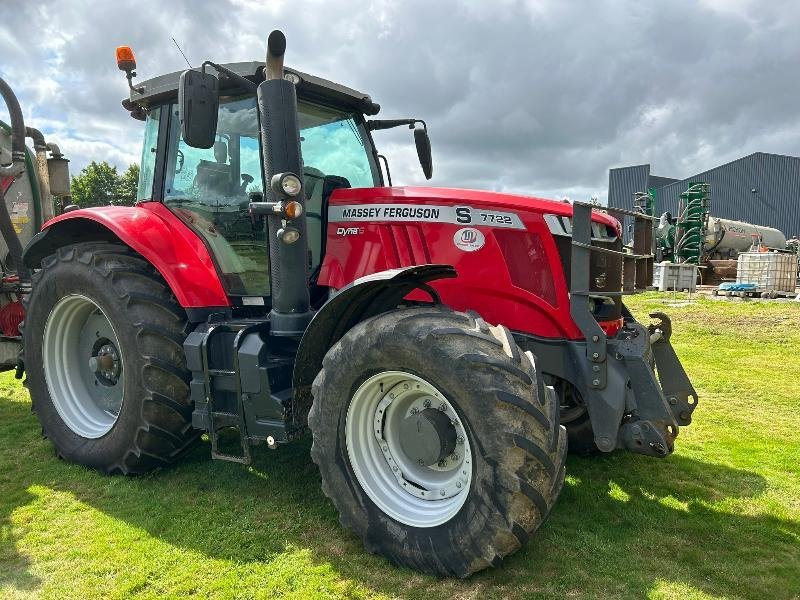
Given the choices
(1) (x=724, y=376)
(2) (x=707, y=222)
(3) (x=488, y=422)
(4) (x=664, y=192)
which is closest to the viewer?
(3) (x=488, y=422)

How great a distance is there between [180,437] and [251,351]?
0.89m

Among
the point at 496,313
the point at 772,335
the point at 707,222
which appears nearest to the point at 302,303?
the point at 496,313

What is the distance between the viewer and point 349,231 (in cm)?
362

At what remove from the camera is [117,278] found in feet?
12.5

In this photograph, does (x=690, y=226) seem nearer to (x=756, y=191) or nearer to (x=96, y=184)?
(x=756, y=191)

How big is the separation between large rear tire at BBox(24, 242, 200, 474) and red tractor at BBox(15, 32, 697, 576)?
0.05 ft

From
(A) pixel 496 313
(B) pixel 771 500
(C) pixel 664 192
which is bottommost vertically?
(B) pixel 771 500

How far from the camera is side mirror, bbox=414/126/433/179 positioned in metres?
4.52

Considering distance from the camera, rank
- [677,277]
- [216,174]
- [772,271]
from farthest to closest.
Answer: [677,277]
[772,271]
[216,174]

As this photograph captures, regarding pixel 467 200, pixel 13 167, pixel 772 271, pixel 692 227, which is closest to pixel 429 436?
pixel 467 200

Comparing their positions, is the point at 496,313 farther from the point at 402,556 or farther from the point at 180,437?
the point at 180,437

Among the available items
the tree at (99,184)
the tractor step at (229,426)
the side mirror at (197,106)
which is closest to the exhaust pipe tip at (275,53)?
the side mirror at (197,106)

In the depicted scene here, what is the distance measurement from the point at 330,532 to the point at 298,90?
2.60 meters

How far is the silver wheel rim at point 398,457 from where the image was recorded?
9.55 feet
